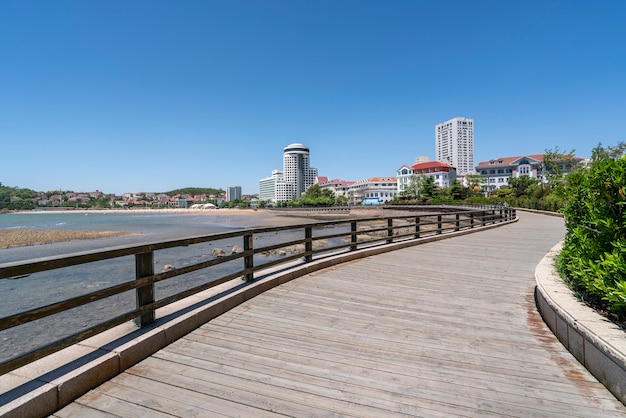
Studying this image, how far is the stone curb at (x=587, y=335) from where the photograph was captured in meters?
2.58

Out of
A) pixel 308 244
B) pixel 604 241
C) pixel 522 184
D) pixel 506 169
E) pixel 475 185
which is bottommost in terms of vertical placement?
pixel 308 244

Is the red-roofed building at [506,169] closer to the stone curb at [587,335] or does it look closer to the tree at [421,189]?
the tree at [421,189]

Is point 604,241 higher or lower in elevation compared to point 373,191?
lower

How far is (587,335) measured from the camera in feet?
9.79

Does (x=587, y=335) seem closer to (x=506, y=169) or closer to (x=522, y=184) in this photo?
(x=522, y=184)

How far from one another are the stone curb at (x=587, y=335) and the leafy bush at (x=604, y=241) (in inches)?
7.8

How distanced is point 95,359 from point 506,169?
122 meters

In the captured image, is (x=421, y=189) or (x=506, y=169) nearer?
(x=421, y=189)

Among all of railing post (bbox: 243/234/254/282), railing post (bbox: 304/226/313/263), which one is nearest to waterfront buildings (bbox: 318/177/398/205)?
railing post (bbox: 304/226/313/263)

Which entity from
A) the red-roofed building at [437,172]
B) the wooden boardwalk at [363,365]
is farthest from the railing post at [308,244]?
the red-roofed building at [437,172]

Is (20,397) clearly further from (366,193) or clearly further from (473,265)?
(366,193)

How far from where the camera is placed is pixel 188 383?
2.84 meters

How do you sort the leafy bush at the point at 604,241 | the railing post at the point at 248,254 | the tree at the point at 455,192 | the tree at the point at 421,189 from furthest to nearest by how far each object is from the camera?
the tree at the point at 421,189, the tree at the point at 455,192, the railing post at the point at 248,254, the leafy bush at the point at 604,241

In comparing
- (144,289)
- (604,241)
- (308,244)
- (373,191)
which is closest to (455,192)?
(373,191)
